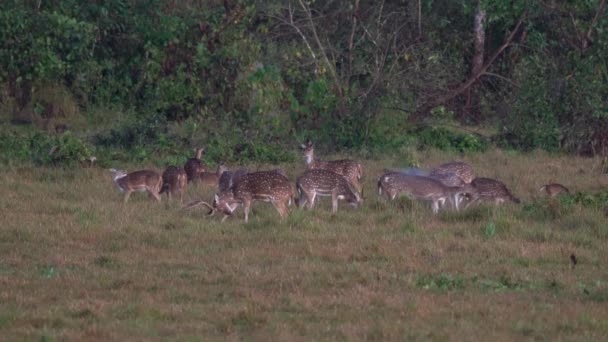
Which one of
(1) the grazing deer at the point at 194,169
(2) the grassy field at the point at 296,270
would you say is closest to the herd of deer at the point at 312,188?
(2) the grassy field at the point at 296,270

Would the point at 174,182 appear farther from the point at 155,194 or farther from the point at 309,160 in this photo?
the point at 309,160

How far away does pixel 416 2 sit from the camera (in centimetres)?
2628

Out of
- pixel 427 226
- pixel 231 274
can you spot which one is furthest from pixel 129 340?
pixel 427 226

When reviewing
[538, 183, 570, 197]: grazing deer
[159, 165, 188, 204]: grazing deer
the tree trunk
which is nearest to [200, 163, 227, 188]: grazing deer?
[159, 165, 188, 204]: grazing deer

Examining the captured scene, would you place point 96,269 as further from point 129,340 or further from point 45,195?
point 45,195

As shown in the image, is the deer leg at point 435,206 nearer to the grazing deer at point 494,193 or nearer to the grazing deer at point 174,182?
the grazing deer at point 494,193

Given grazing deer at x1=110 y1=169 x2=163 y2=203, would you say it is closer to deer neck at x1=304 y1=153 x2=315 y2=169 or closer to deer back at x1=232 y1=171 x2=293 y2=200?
deer back at x1=232 y1=171 x2=293 y2=200

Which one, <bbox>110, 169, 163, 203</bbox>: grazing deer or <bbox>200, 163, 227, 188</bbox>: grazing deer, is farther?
<bbox>200, 163, 227, 188</bbox>: grazing deer

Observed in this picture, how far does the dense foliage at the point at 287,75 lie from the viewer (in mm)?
23234

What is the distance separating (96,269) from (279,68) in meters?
12.8

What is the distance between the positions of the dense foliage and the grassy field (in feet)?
18.5

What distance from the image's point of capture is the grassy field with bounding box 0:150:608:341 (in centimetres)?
→ 988

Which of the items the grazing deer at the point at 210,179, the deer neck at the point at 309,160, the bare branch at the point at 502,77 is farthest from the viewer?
the bare branch at the point at 502,77

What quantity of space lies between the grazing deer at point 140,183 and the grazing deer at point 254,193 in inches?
68.6
